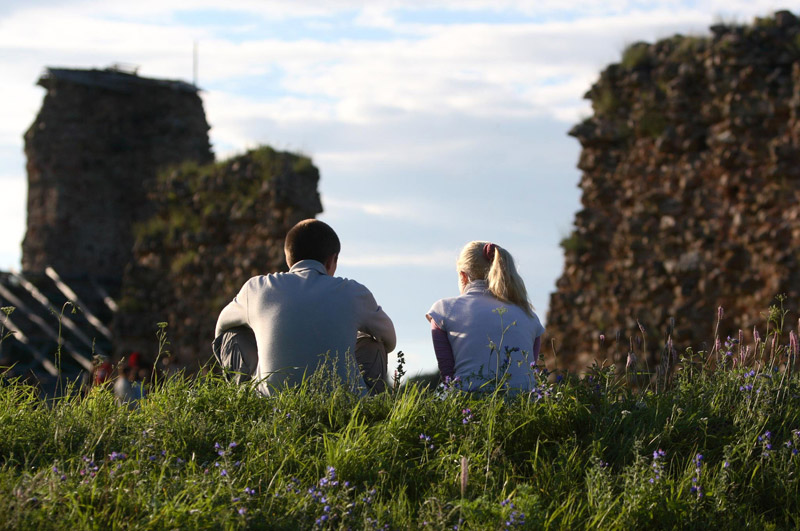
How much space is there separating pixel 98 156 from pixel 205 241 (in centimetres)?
481

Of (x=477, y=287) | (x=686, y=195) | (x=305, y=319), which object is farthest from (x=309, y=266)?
(x=686, y=195)

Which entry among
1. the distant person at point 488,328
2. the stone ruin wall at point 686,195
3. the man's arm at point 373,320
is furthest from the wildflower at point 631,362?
the stone ruin wall at point 686,195

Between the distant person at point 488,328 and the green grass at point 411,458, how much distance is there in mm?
280

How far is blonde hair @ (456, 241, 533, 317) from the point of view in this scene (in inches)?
198

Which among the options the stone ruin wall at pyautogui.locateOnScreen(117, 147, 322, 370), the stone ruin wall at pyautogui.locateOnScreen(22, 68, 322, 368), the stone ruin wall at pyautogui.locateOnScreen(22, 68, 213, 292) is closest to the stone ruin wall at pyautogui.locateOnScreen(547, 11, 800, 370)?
the stone ruin wall at pyautogui.locateOnScreen(117, 147, 322, 370)

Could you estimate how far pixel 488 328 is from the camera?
4.86 m

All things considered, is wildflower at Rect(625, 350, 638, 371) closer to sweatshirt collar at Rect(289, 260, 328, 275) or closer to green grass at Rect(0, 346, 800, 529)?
green grass at Rect(0, 346, 800, 529)

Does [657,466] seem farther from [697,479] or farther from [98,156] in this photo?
[98,156]

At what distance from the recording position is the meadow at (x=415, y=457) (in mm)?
3500

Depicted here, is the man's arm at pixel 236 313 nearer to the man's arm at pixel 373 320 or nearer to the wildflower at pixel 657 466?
the man's arm at pixel 373 320

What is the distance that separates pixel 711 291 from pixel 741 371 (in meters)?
6.37

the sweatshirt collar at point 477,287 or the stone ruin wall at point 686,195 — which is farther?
the stone ruin wall at point 686,195

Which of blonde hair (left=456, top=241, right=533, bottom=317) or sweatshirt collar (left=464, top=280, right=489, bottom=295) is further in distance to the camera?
sweatshirt collar (left=464, top=280, right=489, bottom=295)

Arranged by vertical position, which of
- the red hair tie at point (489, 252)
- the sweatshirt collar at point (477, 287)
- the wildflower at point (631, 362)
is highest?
the red hair tie at point (489, 252)
